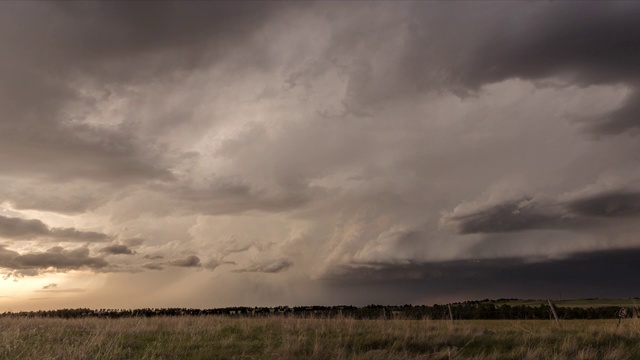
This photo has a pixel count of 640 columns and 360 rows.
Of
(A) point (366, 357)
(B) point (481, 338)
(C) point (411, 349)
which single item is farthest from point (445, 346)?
(A) point (366, 357)

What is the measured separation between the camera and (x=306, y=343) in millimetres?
15938

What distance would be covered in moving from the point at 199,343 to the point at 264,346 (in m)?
2.14

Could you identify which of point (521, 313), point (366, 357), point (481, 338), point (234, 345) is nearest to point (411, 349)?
point (366, 357)

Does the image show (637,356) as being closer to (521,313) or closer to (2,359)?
(2,359)

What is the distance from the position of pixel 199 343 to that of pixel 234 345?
1149 mm

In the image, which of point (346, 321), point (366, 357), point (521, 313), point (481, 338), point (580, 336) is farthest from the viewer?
point (521, 313)

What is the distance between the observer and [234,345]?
16.0 m

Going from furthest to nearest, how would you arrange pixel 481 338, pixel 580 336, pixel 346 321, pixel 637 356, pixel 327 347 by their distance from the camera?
pixel 346 321 < pixel 580 336 < pixel 481 338 < pixel 637 356 < pixel 327 347

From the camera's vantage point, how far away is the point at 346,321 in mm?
21859

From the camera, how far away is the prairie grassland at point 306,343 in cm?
1445

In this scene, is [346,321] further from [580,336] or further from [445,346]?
[580,336]

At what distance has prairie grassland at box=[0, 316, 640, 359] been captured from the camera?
569 inches

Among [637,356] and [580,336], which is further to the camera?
[580,336]

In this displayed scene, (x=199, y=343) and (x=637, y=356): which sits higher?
(x=199, y=343)
